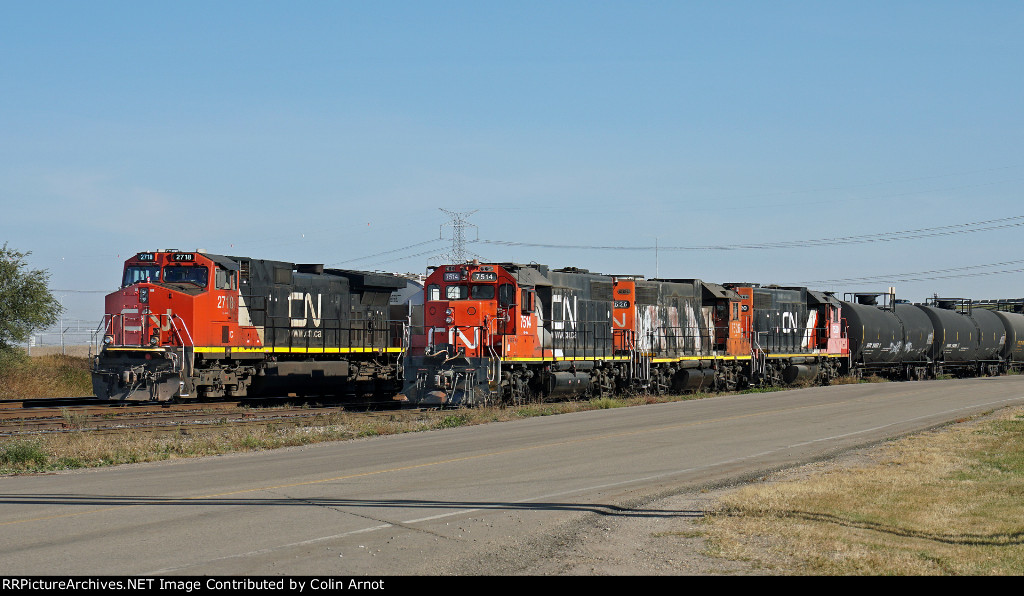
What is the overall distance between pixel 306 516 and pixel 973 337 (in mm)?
46766

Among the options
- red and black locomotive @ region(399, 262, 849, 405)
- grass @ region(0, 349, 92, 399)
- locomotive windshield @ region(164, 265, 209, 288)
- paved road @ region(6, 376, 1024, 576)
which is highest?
locomotive windshield @ region(164, 265, 209, 288)

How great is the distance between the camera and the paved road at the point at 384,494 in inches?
343

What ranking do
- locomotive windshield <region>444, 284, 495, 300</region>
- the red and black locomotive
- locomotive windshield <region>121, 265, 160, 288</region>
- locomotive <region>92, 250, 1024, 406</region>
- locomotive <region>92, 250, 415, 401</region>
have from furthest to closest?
locomotive windshield <region>444, 284, 495, 300</region>
locomotive windshield <region>121, 265, 160, 288</region>
the red and black locomotive
locomotive <region>92, 250, 1024, 406</region>
locomotive <region>92, 250, 415, 401</region>

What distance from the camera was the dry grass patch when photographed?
844 cm

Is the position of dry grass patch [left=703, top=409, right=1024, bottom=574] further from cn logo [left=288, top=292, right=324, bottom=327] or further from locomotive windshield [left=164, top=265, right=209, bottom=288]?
cn logo [left=288, top=292, right=324, bottom=327]

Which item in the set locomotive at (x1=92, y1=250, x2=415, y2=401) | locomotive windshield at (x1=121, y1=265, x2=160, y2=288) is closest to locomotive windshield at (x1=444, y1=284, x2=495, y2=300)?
locomotive at (x1=92, y1=250, x2=415, y2=401)

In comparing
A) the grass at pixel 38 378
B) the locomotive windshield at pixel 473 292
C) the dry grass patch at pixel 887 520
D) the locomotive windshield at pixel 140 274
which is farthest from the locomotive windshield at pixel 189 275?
the dry grass patch at pixel 887 520

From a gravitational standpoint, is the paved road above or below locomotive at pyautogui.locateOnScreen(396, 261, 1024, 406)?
below

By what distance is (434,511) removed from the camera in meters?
11.2

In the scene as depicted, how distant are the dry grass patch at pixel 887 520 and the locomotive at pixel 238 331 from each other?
17728 millimetres

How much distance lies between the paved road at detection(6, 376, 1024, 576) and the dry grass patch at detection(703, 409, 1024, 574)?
4.56 feet

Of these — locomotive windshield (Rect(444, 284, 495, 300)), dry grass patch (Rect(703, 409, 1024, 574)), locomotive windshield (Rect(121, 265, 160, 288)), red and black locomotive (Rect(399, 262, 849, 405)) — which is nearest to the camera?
dry grass patch (Rect(703, 409, 1024, 574))
